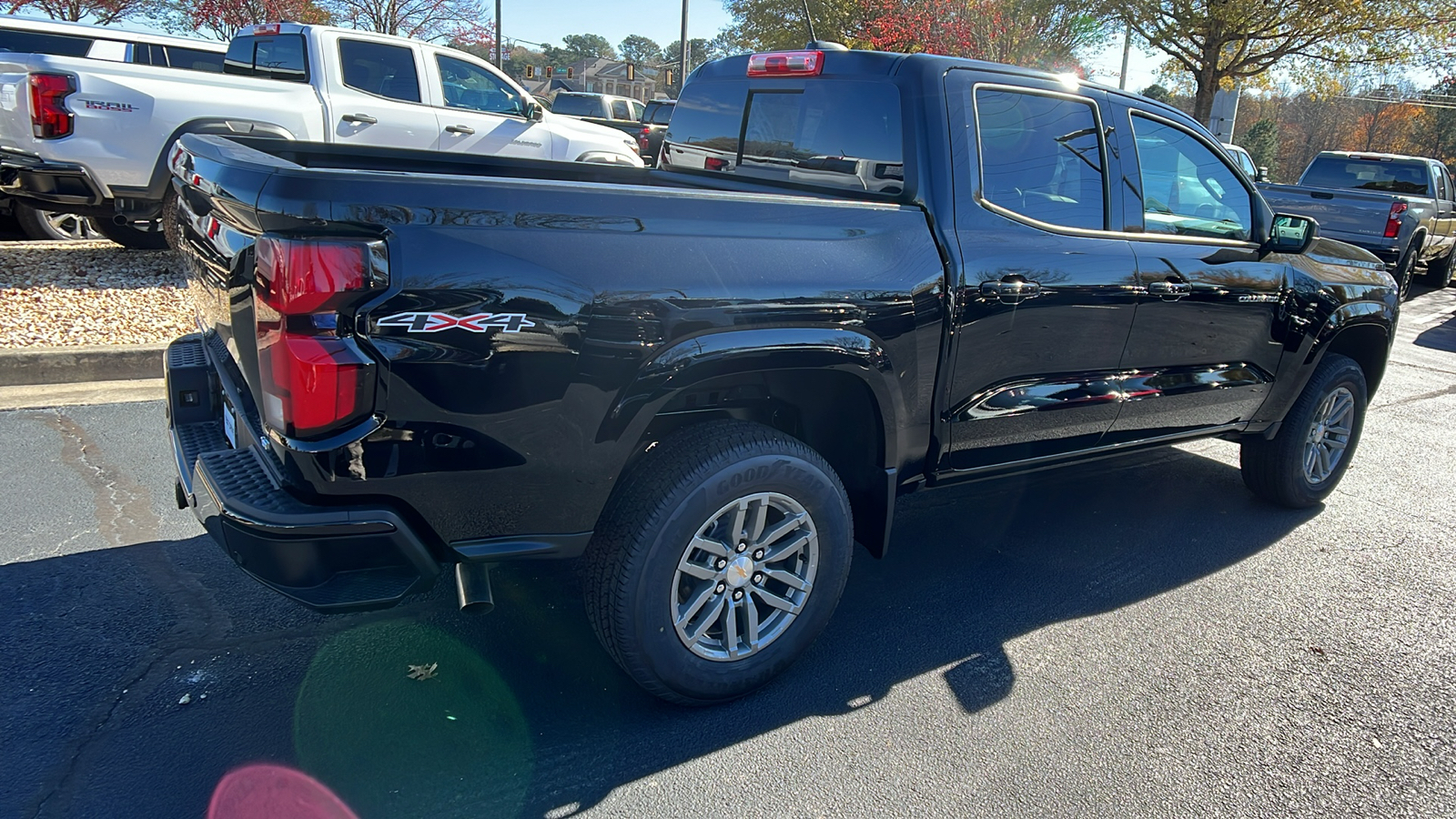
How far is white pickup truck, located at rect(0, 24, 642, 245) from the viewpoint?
671cm

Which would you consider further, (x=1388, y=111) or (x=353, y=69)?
(x=1388, y=111)

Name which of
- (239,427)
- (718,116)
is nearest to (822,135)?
(718,116)

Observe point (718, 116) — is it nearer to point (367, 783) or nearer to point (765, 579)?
point (765, 579)

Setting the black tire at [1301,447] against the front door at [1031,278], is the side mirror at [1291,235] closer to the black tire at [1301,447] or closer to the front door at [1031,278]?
the black tire at [1301,447]

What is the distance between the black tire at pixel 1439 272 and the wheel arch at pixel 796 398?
15.5 metres

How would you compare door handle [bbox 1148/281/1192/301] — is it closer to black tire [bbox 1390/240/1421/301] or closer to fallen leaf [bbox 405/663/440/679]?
fallen leaf [bbox 405/663/440/679]

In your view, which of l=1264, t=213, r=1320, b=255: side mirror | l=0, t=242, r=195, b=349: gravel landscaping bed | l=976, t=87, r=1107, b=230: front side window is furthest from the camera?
l=0, t=242, r=195, b=349: gravel landscaping bed

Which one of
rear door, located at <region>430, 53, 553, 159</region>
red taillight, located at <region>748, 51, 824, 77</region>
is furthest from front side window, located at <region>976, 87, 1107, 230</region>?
rear door, located at <region>430, 53, 553, 159</region>

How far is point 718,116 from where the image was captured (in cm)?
407

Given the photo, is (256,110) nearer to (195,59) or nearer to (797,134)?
(195,59)

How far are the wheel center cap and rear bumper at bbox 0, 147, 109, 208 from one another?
21.2 feet

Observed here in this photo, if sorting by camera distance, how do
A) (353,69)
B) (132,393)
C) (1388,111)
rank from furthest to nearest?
(1388,111)
(353,69)
(132,393)

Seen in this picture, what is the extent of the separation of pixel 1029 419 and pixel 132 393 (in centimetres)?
502

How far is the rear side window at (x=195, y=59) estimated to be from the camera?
31.2ft
